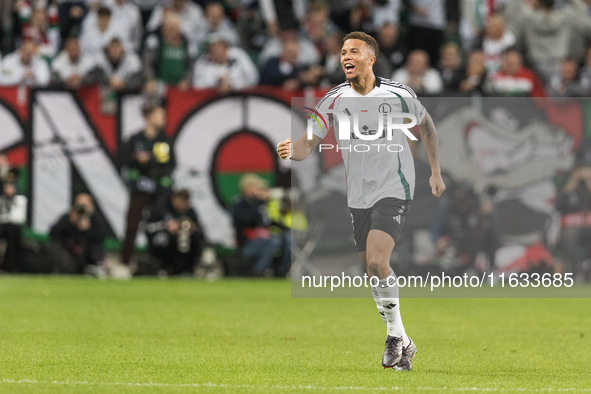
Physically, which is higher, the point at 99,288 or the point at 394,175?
the point at 394,175

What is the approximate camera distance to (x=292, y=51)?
71.2 ft

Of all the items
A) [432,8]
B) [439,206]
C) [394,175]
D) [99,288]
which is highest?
[432,8]

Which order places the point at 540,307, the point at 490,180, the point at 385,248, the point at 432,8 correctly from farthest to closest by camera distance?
the point at 432,8
the point at 490,180
the point at 540,307
the point at 385,248

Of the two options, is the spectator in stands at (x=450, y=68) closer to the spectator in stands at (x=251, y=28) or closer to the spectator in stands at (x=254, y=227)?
the spectator in stands at (x=251, y=28)

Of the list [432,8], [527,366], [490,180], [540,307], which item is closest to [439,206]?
[490,180]

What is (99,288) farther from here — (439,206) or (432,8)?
(432,8)

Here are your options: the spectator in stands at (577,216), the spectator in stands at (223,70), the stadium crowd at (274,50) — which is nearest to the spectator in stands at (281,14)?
the stadium crowd at (274,50)

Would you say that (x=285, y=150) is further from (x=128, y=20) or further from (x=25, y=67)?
(x=128, y=20)

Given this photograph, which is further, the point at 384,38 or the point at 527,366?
the point at 384,38

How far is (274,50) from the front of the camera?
73.4 feet

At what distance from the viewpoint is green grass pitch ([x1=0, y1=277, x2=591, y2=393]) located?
9039 mm

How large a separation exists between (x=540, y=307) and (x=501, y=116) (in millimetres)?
4697

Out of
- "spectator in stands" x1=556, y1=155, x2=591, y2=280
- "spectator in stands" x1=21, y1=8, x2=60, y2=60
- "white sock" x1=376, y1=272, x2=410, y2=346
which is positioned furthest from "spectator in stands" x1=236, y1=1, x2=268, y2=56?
"white sock" x1=376, y1=272, x2=410, y2=346

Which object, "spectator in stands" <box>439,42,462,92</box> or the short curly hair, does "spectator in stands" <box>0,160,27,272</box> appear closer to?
"spectator in stands" <box>439,42,462,92</box>
